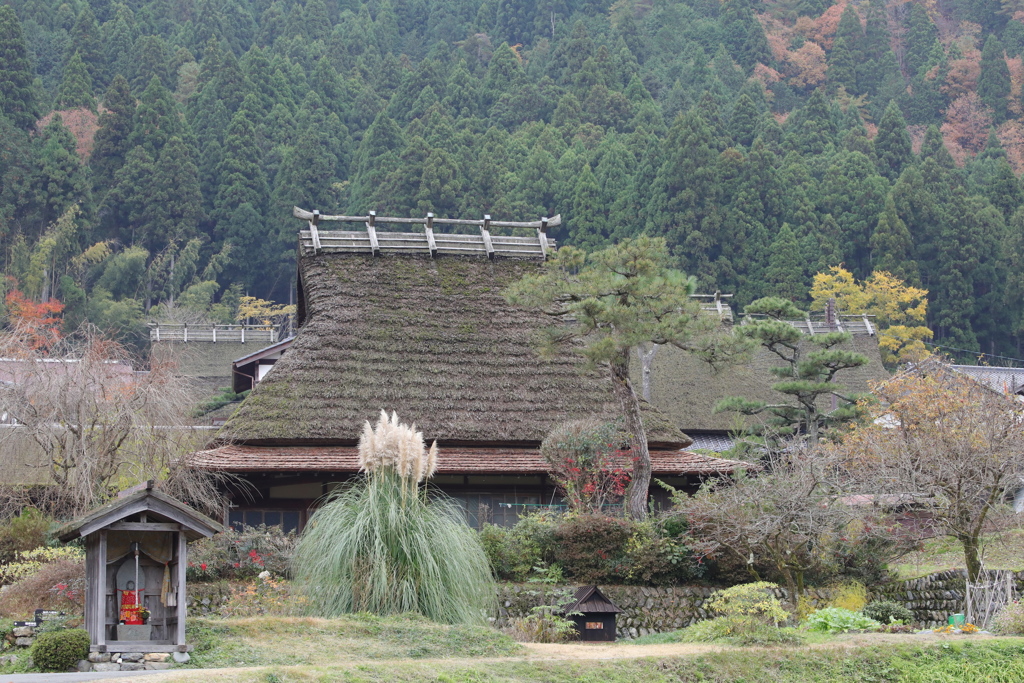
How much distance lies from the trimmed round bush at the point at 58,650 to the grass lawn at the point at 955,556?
33.7 feet

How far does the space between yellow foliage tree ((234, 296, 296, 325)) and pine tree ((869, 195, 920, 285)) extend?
26207 millimetres

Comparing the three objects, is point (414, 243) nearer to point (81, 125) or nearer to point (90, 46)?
point (81, 125)

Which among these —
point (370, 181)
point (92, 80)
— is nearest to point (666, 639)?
point (370, 181)

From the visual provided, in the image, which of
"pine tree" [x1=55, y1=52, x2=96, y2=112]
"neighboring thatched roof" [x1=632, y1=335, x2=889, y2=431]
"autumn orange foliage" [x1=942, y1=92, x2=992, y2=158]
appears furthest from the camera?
"autumn orange foliage" [x1=942, y1=92, x2=992, y2=158]

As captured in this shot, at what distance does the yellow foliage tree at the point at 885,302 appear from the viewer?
144 feet

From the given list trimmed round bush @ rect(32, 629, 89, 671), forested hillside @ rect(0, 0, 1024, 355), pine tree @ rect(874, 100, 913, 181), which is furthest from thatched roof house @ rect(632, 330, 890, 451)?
pine tree @ rect(874, 100, 913, 181)

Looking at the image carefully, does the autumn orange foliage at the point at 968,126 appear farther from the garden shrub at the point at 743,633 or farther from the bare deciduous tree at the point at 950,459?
the garden shrub at the point at 743,633

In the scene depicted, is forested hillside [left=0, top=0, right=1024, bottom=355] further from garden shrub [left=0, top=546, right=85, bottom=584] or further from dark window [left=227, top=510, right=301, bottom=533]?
garden shrub [left=0, top=546, right=85, bottom=584]

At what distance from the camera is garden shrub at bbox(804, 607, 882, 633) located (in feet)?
36.6

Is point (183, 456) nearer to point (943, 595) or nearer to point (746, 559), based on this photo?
point (746, 559)

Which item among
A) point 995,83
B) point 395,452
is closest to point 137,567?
point 395,452

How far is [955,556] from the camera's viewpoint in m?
16.1

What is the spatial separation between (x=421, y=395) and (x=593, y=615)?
5.68 m

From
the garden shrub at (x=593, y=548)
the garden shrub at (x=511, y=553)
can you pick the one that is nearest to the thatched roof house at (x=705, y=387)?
the garden shrub at (x=593, y=548)
